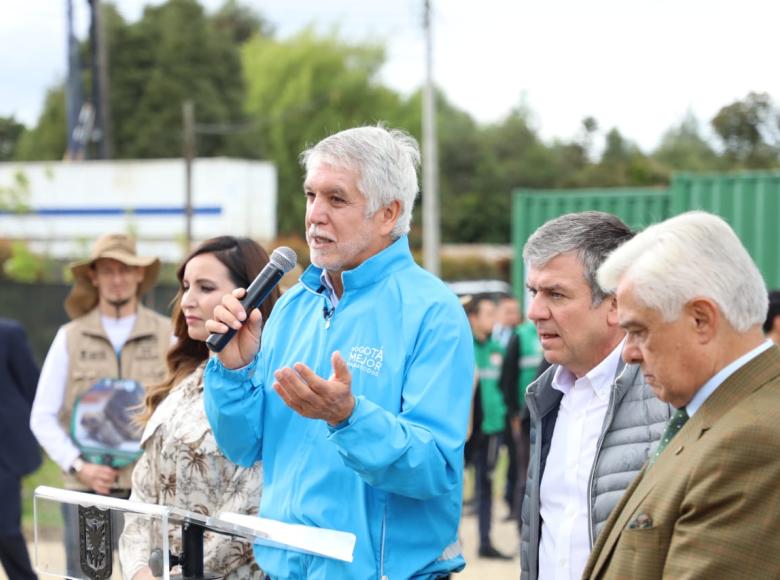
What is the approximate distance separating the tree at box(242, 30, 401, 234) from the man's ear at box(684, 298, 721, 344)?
5947 cm

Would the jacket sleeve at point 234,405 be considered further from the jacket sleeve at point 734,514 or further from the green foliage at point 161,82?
the green foliage at point 161,82

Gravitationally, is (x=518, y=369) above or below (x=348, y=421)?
below

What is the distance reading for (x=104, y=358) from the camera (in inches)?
233

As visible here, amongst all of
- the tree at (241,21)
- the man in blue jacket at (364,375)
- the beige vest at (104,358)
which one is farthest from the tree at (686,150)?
the man in blue jacket at (364,375)

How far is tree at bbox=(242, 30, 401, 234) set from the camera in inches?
2483

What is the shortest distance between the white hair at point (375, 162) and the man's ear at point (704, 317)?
3.94 ft

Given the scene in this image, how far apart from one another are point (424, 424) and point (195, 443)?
106 cm

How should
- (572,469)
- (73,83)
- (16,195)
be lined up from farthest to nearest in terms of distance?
(73,83) < (16,195) < (572,469)

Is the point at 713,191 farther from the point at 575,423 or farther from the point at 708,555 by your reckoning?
the point at 708,555

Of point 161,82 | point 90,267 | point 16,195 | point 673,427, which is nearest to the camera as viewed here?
point 673,427

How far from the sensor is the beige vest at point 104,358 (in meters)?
5.88

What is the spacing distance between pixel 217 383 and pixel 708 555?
5.41ft

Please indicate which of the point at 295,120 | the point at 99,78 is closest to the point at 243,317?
the point at 99,78

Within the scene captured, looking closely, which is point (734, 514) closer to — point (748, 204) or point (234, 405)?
point (234, 405)
